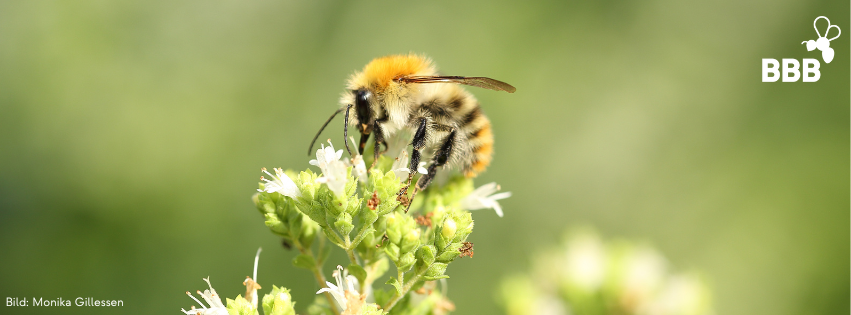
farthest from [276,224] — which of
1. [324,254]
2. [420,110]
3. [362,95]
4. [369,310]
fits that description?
[420,110]

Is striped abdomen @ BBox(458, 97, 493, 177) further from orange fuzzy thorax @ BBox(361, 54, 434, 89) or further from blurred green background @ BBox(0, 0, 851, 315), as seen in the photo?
blurred green background @ BBox(0, 0, 851, 315)

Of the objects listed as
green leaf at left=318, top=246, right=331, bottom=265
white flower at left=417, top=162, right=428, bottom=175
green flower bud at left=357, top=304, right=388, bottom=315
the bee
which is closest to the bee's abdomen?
the bee

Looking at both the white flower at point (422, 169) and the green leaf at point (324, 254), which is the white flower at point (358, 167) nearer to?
the white flower at point (422, 169)

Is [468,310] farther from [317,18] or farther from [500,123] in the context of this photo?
[317,18]

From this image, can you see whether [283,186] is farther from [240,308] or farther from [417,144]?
[417,144]

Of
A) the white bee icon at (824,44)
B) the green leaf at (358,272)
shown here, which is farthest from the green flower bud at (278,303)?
the white bee icon at (824,44)

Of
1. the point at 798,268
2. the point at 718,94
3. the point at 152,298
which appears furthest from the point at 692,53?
the point at 152,298
